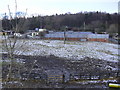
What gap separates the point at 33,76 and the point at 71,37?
1064 inches

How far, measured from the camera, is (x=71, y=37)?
34.4 metres

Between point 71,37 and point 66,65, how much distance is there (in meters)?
23.9

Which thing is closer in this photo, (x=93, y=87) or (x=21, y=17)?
(x=21, y=17)

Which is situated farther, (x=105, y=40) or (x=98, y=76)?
(x=105, y=40)

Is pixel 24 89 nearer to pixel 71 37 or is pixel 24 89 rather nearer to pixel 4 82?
A: pixel 4 82

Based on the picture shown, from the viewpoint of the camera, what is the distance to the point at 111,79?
8.27 meters

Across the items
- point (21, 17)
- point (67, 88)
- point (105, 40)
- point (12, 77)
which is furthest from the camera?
point (105, 40)

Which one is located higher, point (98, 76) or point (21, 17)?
point (21, 17)

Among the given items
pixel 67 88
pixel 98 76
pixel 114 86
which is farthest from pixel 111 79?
pixel 67 88

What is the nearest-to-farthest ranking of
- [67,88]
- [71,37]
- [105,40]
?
1. [67,88]
2. [105,40]
3. [71,37]

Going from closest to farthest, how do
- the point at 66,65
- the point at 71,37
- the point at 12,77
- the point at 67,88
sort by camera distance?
the point at 67,88 → the point at 12,77 → the point at 66,65 → the point at 71,37

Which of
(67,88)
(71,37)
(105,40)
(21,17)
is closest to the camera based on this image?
(21,17)

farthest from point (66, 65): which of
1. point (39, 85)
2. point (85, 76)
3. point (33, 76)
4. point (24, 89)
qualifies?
point (24, 89)

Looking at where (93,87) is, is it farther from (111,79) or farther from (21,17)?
(21,17)
